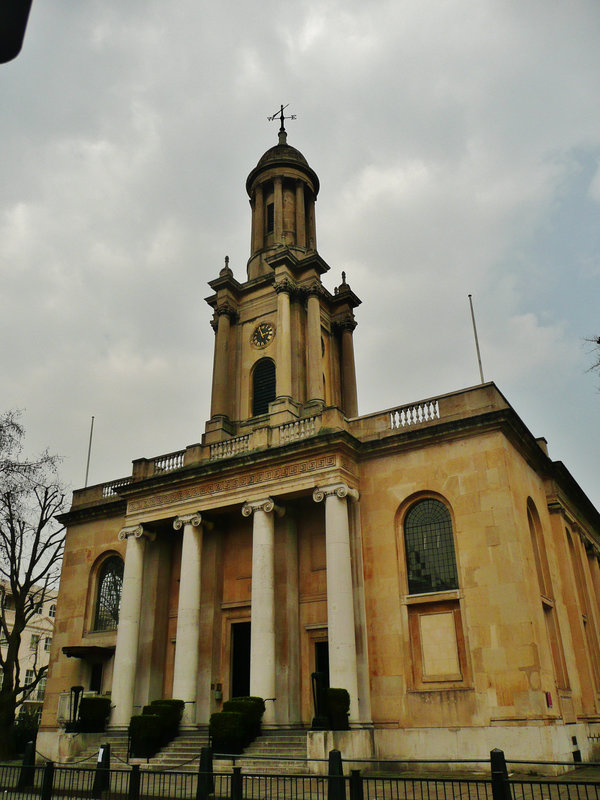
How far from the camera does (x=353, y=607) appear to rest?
24688mm

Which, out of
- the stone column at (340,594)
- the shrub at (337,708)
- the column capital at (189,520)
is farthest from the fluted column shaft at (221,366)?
the shrub at (337,708)

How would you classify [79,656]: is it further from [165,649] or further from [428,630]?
[428,630]

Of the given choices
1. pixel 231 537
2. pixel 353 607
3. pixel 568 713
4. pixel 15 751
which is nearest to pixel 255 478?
pixel 231 537

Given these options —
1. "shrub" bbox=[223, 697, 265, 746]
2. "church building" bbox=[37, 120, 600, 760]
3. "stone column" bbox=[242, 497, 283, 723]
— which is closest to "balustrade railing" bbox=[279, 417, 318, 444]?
"church building" bbox=[37, 120, 600, 760]

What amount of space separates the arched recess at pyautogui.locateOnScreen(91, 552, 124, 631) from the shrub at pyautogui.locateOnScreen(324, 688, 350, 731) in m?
13.8

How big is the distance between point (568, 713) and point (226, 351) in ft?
72.7

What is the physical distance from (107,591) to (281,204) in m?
22.6

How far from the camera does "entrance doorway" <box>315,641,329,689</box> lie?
25459 mm

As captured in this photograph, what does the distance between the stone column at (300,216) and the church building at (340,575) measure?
3.69 metres

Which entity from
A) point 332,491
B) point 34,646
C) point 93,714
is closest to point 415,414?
point 332,491

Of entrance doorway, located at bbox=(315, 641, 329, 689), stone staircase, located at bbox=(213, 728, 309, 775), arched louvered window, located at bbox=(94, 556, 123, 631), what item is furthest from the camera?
arched louvered window, located at bbox=(94, 556, 123, 631)

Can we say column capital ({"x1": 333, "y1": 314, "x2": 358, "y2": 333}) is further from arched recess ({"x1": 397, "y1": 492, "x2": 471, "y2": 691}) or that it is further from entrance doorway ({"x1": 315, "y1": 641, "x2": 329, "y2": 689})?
entrance doorway ({"x1": 315, "y1": 641, "x2": 329, "y2": 689})

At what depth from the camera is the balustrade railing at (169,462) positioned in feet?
101

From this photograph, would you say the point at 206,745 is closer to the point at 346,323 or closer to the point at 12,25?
the point at 346,323
